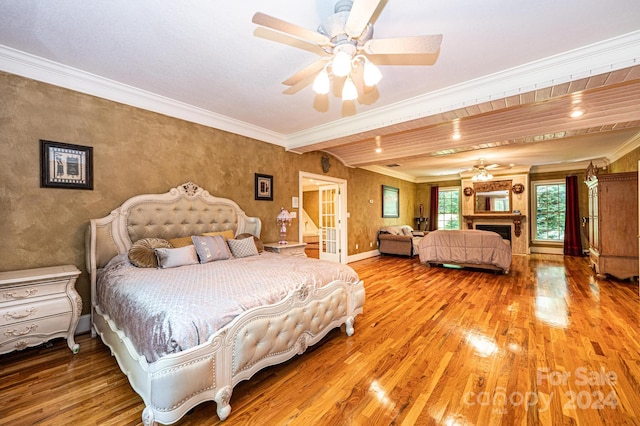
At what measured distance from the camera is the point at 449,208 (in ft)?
31.6

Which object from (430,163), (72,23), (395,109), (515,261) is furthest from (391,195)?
(72,23)

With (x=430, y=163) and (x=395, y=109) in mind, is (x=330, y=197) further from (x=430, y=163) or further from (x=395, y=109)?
(x=395, y=109)

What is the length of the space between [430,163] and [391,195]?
64.2 inches

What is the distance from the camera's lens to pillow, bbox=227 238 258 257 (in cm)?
332

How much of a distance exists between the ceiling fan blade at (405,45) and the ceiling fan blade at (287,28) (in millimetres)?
290

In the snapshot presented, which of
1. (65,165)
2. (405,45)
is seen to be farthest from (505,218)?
(65,165)

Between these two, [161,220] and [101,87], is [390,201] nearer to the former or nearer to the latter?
[161,220]

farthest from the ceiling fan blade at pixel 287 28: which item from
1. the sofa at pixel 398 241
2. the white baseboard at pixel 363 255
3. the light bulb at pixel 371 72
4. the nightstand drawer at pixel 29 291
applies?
the sofa at pixel 398 241

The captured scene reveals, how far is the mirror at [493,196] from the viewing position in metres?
8.03

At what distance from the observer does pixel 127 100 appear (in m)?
3.06

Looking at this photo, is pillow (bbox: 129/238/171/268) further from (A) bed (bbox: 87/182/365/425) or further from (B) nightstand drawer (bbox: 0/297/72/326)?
(B) nightstand drawer (bbox: 0/297/72/326)

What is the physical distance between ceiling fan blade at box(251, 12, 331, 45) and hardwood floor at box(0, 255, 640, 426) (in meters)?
2.26

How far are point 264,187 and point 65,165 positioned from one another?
7.96 feet

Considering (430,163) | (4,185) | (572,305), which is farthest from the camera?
(430,163)
